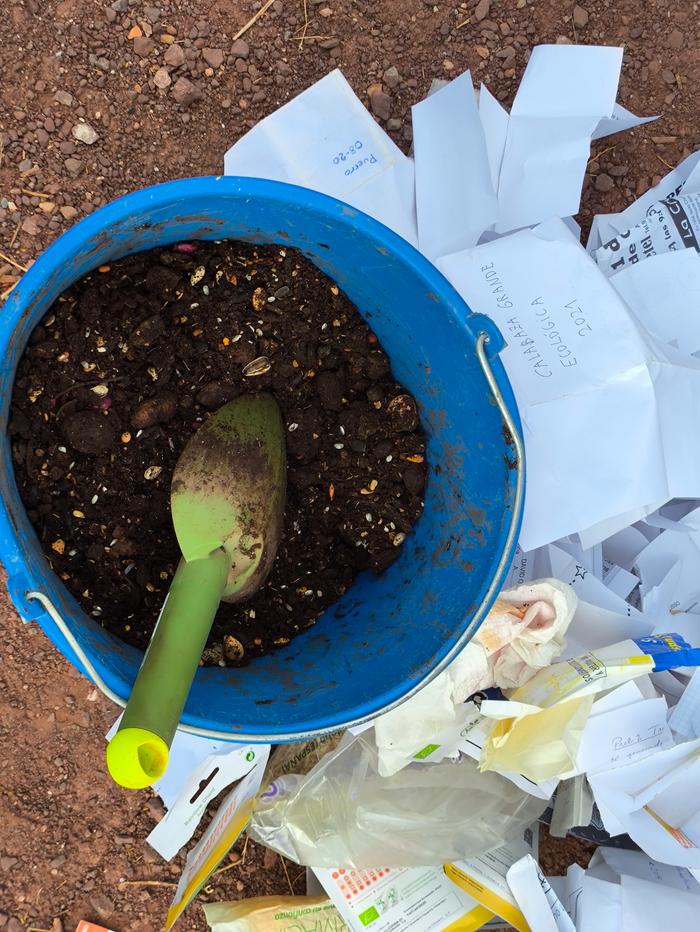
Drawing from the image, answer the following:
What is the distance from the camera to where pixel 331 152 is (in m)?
1.03

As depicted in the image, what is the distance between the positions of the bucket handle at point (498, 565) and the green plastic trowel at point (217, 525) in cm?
6

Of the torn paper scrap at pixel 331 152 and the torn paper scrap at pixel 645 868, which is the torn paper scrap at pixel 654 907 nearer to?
the torn paper scrap at pixel 645 868

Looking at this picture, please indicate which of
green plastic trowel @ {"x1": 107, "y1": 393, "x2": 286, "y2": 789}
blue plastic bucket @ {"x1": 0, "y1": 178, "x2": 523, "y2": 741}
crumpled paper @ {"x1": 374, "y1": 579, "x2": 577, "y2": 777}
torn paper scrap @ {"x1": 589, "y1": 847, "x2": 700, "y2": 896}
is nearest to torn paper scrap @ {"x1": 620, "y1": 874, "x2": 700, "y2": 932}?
torn paper scrap @ {"x1": 589, "y1": 847, "x2": 700, "y2": 896}

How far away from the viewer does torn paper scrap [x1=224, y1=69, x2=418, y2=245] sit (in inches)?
40.3

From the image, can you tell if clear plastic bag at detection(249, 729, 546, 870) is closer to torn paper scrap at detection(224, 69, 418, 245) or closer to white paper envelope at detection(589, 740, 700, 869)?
white paper envelope at detection(589, 740, 700, 869)

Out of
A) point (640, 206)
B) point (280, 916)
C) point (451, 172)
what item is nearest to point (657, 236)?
point (640, 206)

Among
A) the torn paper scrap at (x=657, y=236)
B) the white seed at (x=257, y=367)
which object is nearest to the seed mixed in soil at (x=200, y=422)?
the white seed at (x=257, y=367)

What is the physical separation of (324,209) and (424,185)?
0.36 meters

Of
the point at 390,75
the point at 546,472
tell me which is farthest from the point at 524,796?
the point at 390,75

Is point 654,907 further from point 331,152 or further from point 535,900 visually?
point 331,152

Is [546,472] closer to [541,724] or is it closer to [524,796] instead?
[541,724]

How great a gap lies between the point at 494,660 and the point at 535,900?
285 mm

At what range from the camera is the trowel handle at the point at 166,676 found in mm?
521

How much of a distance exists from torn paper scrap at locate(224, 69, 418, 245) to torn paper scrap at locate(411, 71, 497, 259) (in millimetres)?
29
